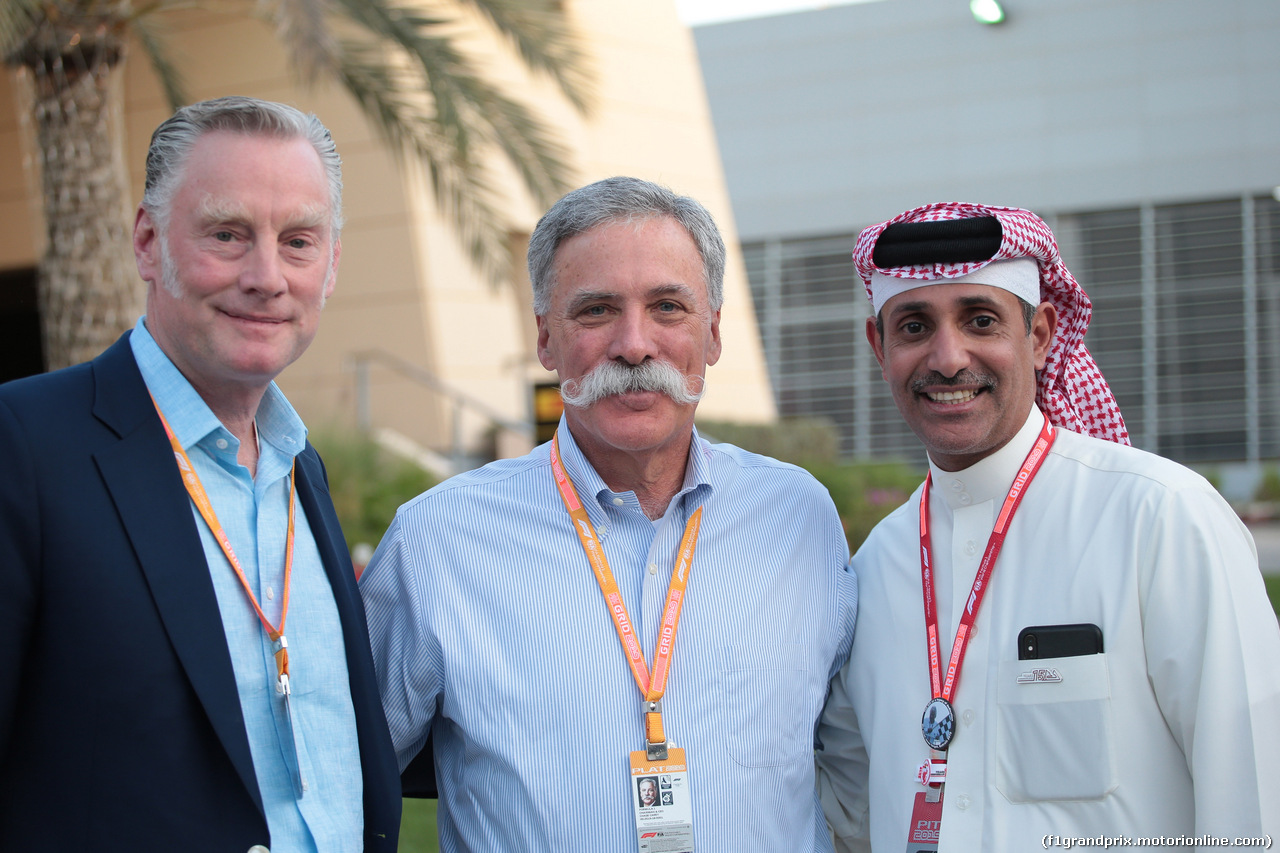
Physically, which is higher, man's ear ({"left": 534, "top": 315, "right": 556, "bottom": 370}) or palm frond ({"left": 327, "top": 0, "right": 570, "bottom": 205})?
palm frond ({"left": 327, "top": 0, "right": 570, "bottom": 205})

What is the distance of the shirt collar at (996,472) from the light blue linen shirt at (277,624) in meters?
1.42

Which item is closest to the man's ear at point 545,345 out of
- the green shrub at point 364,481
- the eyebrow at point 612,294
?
the eyebrow at point 612,294

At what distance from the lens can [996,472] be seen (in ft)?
8.13

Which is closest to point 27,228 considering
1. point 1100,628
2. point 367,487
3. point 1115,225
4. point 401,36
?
point 367,487

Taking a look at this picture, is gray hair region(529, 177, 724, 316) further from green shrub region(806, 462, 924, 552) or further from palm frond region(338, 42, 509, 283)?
green shrub region(806, 462, 924, 552)

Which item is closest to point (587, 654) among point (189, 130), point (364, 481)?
point (189, 130)

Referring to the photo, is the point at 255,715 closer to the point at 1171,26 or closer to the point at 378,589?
the point at 378,589

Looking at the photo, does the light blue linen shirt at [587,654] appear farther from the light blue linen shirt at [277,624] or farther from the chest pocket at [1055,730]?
the chest pocket at [1055,730]

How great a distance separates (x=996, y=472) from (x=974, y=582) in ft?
0.87

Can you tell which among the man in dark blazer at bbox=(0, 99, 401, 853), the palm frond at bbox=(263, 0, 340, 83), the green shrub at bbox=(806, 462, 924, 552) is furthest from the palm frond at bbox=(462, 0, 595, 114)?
the man in dark blazer at bbox=(0, 99, 401, 853)

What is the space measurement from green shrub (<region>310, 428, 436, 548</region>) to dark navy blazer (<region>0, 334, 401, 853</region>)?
6.92 meters

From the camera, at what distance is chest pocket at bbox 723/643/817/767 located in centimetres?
238

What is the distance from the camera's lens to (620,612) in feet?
7.96

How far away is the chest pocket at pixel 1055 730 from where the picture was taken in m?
2.11
